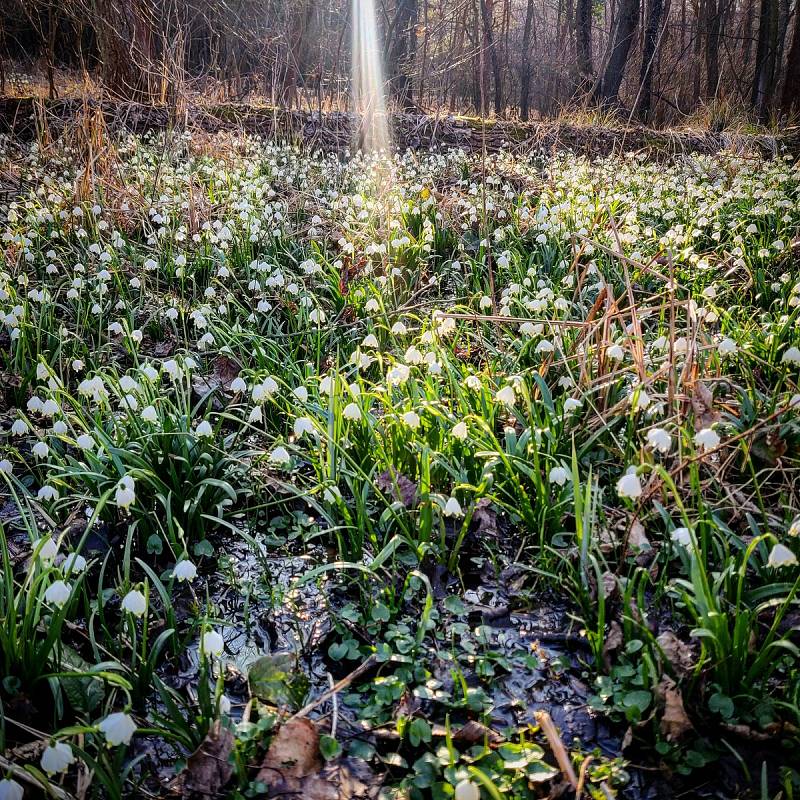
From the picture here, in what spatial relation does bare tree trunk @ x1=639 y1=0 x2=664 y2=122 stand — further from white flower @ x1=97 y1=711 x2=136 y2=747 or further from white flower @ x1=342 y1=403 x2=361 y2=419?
white flower @ x1=97 y1=711 x2=136 y2=747

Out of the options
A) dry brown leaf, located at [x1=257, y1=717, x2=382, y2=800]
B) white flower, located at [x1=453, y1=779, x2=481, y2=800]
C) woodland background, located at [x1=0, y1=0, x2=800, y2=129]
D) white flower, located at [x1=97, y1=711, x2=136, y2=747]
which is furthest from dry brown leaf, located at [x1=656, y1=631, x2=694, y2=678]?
woodland background, located at [x1=0, y1=0, x2=800, y2=129]

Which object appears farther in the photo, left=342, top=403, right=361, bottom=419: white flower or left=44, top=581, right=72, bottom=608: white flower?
left=342, top=403, right=361, bottom=419: white flower

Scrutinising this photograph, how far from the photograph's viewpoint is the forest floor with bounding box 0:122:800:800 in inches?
55.7

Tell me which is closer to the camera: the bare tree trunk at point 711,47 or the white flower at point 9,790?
the white flower at point 9,790

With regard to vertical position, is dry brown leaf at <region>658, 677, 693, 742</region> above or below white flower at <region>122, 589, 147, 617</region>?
below

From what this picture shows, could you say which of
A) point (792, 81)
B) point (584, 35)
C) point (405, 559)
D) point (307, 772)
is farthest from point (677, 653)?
point (584, 35)

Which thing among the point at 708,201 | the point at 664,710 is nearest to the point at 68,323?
the point at 664,710

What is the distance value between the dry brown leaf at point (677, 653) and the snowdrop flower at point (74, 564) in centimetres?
143

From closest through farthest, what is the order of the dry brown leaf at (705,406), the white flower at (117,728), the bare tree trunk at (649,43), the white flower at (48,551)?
the white flower at (117,728) → the white flower at (48,551) → the dry brown leaf at (705,406) → the bare tree trunk at (649,43)

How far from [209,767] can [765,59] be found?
1723 cm

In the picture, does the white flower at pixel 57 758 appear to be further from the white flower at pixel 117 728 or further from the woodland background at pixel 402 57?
the woodland background at pixel 402 57

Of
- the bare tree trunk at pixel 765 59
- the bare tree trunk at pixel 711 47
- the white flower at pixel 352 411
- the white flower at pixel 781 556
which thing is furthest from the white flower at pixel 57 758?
the bare tree trunk at pixel 711 47

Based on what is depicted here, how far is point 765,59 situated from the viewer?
14.1 meters

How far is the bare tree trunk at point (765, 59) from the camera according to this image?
12977 mm
